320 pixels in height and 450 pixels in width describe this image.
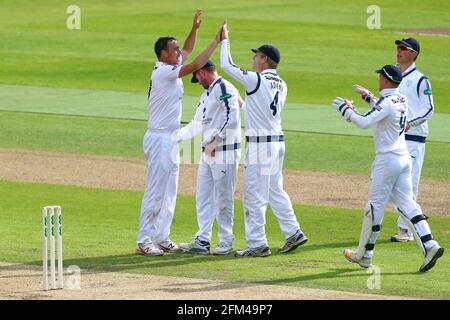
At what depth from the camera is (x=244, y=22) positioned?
1511 inches

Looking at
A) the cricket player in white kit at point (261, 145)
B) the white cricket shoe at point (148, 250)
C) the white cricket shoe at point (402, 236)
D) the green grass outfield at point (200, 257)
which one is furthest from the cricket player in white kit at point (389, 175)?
the white cricket shoe at point (148, 250)

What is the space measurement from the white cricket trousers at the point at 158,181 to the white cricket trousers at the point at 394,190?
8.19 feet

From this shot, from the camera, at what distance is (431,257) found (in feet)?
44.5

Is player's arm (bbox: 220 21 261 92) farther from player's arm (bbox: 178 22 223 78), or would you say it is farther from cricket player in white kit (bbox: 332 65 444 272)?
cricket player in white kit (bbox: 332 65 444 272)

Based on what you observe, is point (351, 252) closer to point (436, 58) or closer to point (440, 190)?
point (440, 190)

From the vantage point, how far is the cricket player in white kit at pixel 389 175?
13.7 m

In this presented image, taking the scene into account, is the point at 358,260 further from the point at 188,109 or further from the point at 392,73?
the point at 188,109

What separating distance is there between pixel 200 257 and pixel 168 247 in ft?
1.61

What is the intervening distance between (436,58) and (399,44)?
57.7ft

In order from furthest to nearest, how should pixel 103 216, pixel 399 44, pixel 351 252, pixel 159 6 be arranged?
pixel 159 6 → pixel 103 216 → pixel 399 44 → pixel 351 252

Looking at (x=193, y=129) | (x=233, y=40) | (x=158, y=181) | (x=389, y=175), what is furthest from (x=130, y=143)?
(x=233, y=40)

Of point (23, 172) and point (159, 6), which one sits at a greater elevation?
point (159, 6)

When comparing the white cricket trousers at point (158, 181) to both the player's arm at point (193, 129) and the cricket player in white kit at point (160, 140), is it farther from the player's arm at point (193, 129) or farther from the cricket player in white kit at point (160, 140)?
the player's arm at point (193, 129)
